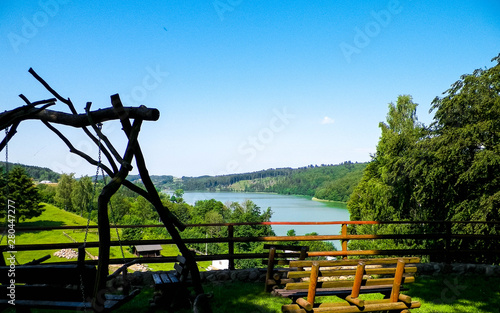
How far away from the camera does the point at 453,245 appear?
16344mm

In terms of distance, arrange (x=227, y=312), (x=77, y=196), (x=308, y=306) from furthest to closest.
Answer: (x=77, y=196) < (x=227, y=312) < (x=308, y=306)

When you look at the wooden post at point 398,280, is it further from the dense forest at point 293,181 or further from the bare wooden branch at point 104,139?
the dense forest at point 293,181

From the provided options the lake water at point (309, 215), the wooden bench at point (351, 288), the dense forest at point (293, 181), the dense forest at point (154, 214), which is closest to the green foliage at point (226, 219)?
the dense forest at point (154, 214)

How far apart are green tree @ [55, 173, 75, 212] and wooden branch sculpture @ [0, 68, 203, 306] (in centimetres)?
6262

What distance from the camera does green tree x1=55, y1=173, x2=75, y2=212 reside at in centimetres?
5917

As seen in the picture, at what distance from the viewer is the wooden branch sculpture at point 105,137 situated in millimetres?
2900

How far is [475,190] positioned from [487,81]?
4433 mm

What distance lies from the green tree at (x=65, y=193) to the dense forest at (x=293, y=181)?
64909 mm

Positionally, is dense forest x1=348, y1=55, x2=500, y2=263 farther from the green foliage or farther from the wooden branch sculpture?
the green foliage

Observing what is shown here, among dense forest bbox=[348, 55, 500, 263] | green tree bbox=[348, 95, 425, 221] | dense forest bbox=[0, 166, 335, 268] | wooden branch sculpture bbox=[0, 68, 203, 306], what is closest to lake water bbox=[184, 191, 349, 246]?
dense forest bbox=[0, 166, 335, 268]

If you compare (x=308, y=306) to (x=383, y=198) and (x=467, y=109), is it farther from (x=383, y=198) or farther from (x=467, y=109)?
(x=383, y=198)

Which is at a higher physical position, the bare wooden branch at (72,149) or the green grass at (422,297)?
the bare wooden branch at (72,149)

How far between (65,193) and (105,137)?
213 feet

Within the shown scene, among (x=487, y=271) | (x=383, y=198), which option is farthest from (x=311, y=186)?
(x=487, y=271)
